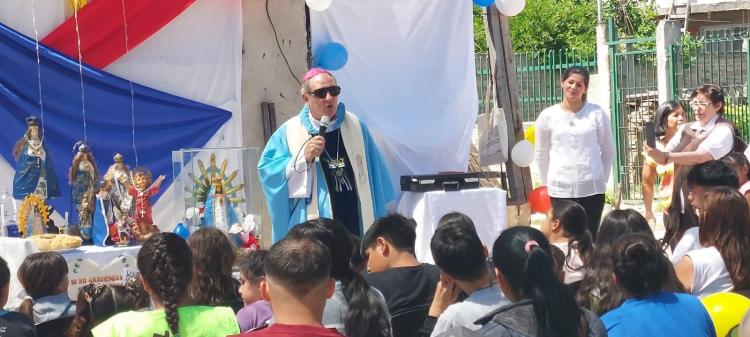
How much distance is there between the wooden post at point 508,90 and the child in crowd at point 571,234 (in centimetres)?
344

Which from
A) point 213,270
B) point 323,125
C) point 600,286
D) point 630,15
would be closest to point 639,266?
point 600,286

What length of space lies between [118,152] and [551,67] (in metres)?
8.39

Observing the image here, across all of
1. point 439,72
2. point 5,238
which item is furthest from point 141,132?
point 439,72

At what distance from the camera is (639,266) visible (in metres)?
3.69

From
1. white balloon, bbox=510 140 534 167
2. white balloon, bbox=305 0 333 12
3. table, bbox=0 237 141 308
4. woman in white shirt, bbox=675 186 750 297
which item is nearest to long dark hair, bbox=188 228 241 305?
table, bbox=0 237 141 308

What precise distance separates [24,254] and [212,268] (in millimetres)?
1926

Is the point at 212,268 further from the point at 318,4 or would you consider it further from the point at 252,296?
the point at 318,4

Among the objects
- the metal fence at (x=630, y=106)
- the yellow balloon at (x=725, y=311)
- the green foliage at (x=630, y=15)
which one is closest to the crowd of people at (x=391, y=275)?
the yellow balloon at (x=725, y=311)

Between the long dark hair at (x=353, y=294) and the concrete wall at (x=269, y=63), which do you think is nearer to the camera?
the long dark hair at (x=353, y=294)

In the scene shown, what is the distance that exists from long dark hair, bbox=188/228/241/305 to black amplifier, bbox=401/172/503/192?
3.15 meters

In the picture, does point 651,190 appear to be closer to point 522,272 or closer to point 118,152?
point 118,152

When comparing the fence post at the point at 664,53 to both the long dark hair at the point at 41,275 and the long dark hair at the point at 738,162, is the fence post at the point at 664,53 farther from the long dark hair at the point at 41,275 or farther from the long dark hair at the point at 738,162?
the long dark hair at the point at 41,275

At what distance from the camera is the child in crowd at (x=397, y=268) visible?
438 cm

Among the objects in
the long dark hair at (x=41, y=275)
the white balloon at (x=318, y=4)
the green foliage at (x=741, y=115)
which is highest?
the white balloon at (x=318, y=4)
